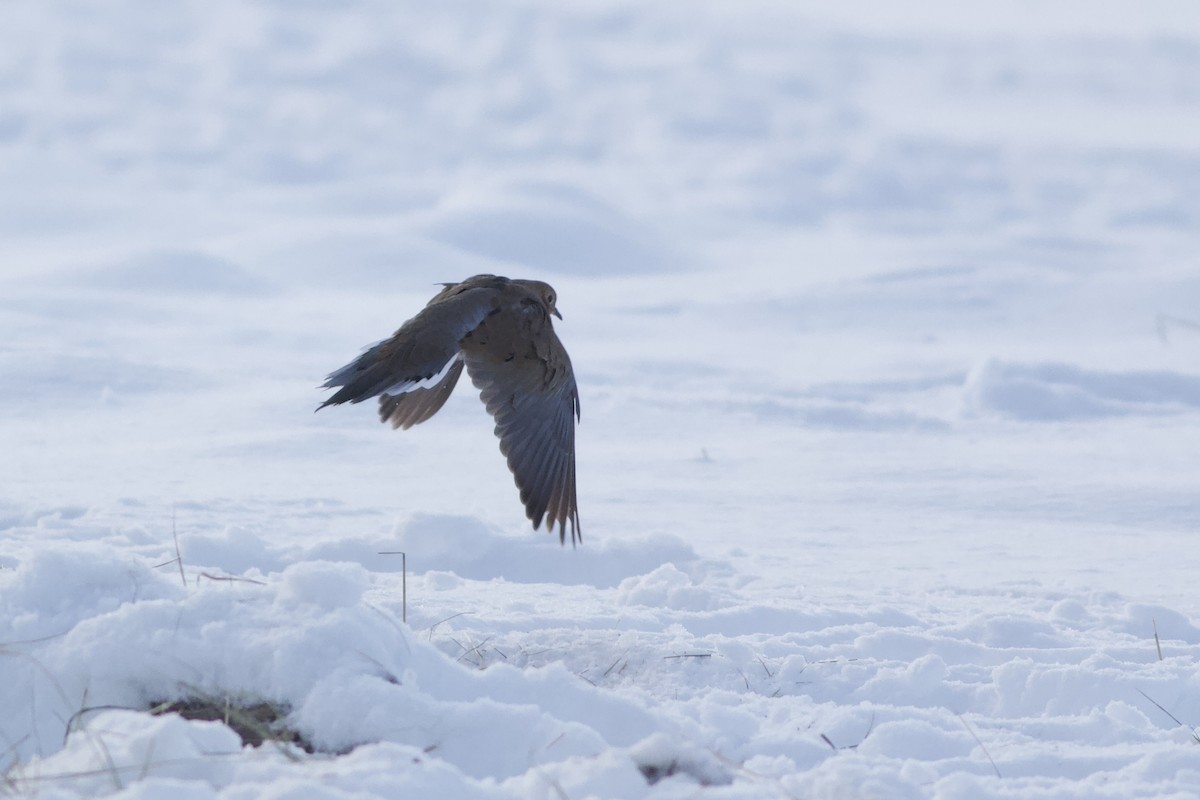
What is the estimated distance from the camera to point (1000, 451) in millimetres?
7438

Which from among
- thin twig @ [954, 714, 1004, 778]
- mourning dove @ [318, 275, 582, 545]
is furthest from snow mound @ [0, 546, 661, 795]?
mourning dove @ [318, 275, 582, 545]

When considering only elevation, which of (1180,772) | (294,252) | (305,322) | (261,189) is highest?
(261,189)

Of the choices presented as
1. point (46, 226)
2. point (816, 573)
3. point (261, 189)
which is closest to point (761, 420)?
point (816, 573)

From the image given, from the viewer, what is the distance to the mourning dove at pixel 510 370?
14.9 ft

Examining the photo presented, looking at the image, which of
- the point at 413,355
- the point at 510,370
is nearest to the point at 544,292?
the point at 510,370

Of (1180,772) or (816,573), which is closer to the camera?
(1180,772)

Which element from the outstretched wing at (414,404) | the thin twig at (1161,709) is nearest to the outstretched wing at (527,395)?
the outstretched wing at (414,404)

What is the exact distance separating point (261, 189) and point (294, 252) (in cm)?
440

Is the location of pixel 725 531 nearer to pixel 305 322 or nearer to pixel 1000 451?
pixel 1000 451

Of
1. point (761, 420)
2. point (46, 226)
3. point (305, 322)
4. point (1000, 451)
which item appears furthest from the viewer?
point (46, 226)

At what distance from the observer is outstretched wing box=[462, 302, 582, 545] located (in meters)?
4.71

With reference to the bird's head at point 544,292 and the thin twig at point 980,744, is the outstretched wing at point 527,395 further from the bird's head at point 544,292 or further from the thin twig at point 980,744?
the thin twig at point 980,744

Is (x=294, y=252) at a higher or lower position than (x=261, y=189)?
lower

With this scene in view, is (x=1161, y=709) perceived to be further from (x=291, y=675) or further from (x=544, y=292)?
(x=544, y=292)
